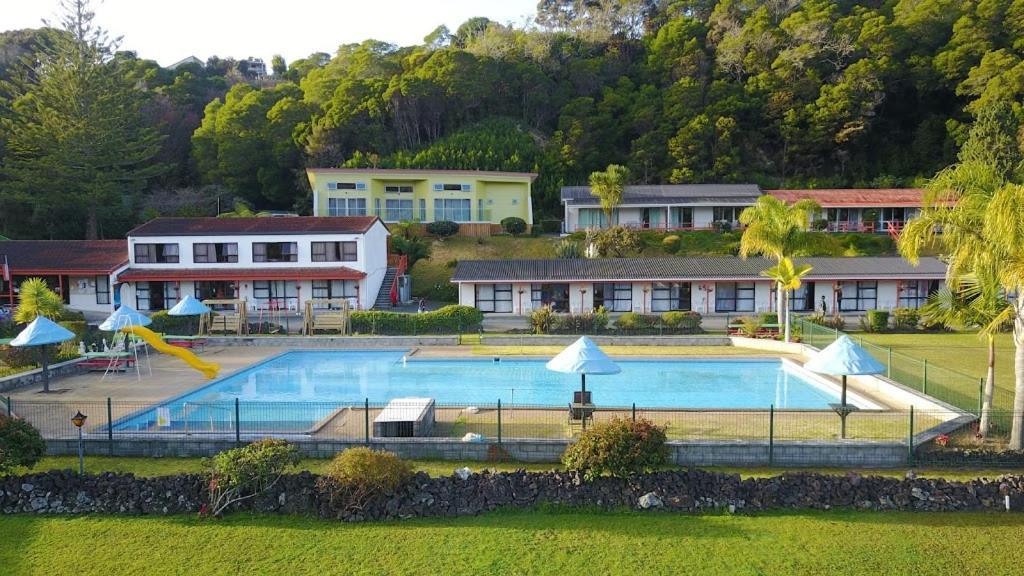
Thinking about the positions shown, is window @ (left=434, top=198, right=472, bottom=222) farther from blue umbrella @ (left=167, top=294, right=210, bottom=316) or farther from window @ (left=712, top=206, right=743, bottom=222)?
blue umbrella @ (left=167, top=294, right=210, bottom=316)

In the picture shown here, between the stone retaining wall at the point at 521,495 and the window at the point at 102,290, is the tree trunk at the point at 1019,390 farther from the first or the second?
the window at the point at 102,290

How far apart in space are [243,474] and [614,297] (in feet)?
80.5

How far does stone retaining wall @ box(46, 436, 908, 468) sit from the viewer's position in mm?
11516

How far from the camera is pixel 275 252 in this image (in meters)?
Answer: 33.8

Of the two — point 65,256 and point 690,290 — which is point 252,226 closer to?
point 65,256

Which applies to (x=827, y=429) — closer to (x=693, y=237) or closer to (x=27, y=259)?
(x=693, y=237)

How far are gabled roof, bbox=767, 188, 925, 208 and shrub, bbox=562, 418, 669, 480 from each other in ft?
124

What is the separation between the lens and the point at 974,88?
52875mm

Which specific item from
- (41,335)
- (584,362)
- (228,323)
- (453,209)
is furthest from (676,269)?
(41,335)

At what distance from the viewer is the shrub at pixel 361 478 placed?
929 cm

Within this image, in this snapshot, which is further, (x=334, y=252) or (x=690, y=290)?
(x=334, y=252)

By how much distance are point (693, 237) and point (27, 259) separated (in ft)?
117

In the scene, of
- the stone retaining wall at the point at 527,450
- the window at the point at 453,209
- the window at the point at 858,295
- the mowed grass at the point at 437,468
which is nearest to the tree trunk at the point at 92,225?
the window at the point at 453,209

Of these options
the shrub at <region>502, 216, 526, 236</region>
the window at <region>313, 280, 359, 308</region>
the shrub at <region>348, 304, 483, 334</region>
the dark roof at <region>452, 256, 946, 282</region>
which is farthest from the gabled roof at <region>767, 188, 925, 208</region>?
the window at <region>313, 280, 359, 308</region>
